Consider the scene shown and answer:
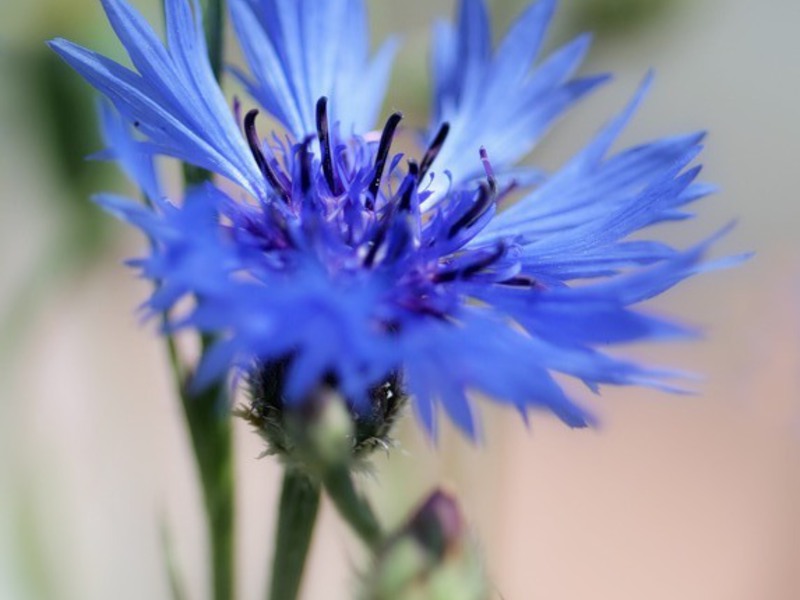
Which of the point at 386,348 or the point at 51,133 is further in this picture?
the point at 51,133

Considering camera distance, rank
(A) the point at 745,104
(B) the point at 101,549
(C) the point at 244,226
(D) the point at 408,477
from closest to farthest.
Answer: (C) the point at 244,226 → (D) the point at 408,477 → (B) the point at 101,549 → (A) the point at 745,104

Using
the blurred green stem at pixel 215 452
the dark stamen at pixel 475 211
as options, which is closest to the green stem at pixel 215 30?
the blurred green stem at pixel 215 452

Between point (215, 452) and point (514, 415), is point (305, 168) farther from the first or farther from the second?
point (514, 415)

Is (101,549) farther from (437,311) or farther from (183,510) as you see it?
(437,311)

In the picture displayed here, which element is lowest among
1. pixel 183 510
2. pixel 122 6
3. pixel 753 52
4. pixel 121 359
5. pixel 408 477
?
pixel 183 510

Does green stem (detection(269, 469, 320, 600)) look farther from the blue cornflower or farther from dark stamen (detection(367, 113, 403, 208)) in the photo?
dark stamen (detection(367, 113, 403, 208))

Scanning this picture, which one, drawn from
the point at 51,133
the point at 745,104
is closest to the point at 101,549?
the point at 51,133
